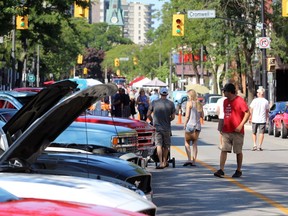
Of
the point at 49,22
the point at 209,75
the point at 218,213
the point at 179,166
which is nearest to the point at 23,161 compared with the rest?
the point at 218,213

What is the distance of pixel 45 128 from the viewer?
844cm

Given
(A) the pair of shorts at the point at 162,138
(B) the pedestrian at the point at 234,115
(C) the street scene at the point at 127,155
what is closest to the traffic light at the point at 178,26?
(C) the street scene at the point at 127,155

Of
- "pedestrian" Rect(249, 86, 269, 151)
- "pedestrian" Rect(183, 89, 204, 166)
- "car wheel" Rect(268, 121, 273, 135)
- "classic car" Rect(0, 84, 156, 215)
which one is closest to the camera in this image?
"classic car" Rect(0, 84, 156, 215)

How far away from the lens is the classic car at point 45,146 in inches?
246

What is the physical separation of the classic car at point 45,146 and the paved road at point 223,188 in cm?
339

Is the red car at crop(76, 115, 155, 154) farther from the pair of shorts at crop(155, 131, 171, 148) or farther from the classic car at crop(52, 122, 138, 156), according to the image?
the classic car at crop(52, 122, 138, 156)

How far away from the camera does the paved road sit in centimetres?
1293

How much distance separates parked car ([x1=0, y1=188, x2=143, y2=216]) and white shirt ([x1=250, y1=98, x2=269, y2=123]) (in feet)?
69.1

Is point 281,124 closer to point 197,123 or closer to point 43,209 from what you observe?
point 197,123

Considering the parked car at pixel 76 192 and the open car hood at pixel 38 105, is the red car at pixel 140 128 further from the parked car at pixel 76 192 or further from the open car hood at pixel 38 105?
the parked car at pixel 76 192

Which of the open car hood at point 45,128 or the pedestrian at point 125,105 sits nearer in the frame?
the open car hood at point 45,128

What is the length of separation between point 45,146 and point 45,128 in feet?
1.02

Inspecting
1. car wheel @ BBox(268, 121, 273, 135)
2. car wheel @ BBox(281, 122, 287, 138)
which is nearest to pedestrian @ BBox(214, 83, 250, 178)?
car wheel @ BBox(281, 122, 287, 138)

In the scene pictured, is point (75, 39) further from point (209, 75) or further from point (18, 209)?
point (18, 209)
